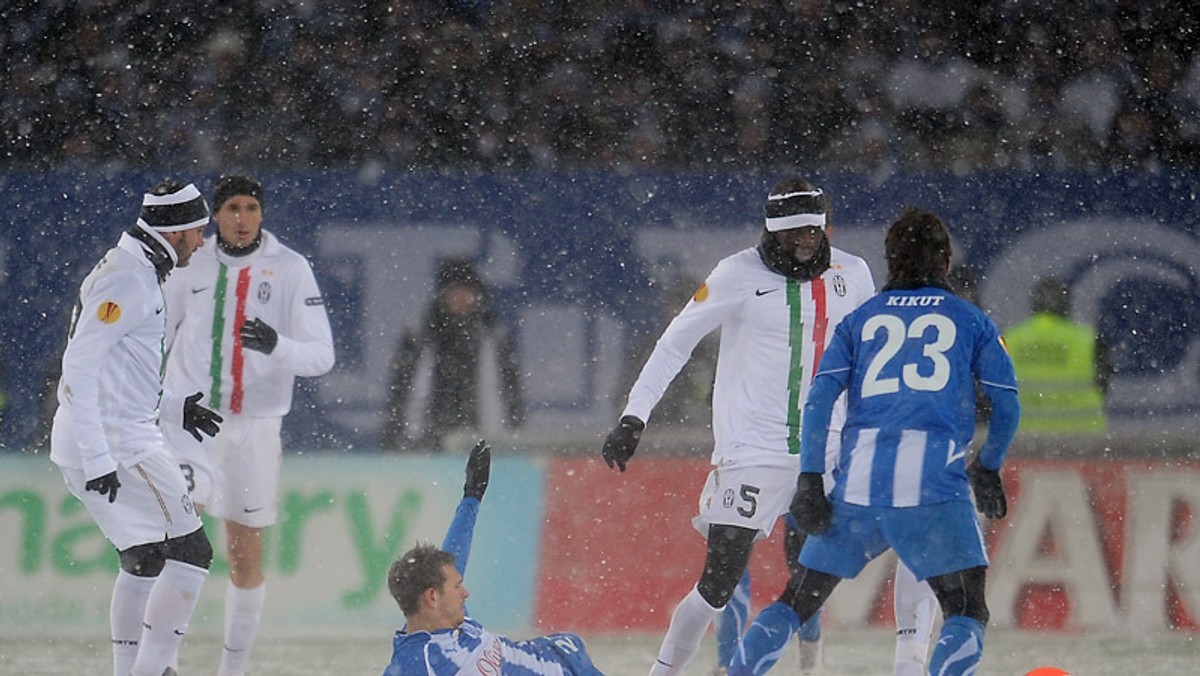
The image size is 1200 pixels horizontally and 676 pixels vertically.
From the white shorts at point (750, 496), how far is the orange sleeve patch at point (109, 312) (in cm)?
193

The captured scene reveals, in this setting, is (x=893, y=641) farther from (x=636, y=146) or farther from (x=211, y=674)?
(x=636, y=146)

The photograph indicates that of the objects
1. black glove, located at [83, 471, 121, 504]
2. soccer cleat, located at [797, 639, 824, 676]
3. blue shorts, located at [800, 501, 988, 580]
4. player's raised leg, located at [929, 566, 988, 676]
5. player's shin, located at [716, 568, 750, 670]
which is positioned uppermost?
black glove, located at [83, 471, 121, 504]

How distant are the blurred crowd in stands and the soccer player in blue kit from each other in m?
6.59

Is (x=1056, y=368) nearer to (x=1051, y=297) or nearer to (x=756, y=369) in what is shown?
(x=1051, y=297)

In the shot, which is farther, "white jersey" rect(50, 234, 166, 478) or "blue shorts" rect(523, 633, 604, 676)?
"white jersey" rect(50, 234, 166, 478)

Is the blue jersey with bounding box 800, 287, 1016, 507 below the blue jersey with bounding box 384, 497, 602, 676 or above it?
above

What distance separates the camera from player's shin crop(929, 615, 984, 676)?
16.2 ft

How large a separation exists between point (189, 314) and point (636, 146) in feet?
17.6

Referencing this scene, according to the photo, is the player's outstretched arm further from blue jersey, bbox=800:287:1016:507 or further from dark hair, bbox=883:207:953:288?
dark hair, bbox=883:207:953:288

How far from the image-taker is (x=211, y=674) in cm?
713

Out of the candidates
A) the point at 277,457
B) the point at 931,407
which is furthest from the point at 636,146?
the point at 931,407

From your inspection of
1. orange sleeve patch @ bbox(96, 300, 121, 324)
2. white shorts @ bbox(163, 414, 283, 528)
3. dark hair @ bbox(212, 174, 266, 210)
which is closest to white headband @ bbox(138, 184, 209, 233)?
orange sleeve patch @ bbox(96, 300, 121, 324)

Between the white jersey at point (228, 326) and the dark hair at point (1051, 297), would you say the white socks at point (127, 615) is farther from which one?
the dark hair at point (1051, 297)

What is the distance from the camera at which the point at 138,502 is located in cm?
580
